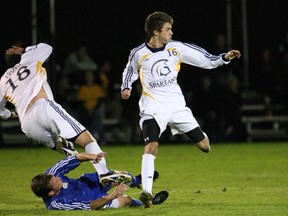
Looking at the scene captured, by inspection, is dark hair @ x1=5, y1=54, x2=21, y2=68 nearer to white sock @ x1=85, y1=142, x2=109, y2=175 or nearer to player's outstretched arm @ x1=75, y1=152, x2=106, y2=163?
white sock @ x1=85, y1=142, x2=109, y2=175

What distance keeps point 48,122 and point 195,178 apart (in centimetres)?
400

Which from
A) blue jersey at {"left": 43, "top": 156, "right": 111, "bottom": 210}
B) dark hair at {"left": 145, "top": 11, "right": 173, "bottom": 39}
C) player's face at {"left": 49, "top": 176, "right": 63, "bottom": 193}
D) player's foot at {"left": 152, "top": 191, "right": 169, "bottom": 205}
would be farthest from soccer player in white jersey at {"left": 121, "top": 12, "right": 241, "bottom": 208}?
player's face at {"left": 49, "top": 176, "right": 63, "bottom": 193}

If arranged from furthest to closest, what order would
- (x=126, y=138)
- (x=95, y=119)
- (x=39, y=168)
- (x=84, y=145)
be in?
1. (x=126, y=138)
2. (x=95, y=119)
3. (x=39, y=168)
4. (x=84, y=145)

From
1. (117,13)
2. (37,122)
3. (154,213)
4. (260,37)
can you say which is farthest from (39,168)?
(260,37)

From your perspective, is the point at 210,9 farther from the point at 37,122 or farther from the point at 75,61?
the point at 37,122

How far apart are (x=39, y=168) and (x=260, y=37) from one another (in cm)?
1031

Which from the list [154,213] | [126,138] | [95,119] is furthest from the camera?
[126,138]

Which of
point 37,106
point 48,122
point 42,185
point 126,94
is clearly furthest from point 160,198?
point 37,106

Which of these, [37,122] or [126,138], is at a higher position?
[37,122]

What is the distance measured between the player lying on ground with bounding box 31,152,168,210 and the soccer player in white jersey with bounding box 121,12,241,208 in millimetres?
951

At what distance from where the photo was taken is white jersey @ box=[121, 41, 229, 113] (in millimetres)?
11672

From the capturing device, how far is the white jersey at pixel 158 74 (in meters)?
11.7

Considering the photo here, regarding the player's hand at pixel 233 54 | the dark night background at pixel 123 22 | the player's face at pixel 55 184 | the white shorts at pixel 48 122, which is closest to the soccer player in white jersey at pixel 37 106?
the white shorts at pixel 48 122

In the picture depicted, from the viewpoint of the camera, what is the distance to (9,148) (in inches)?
890
